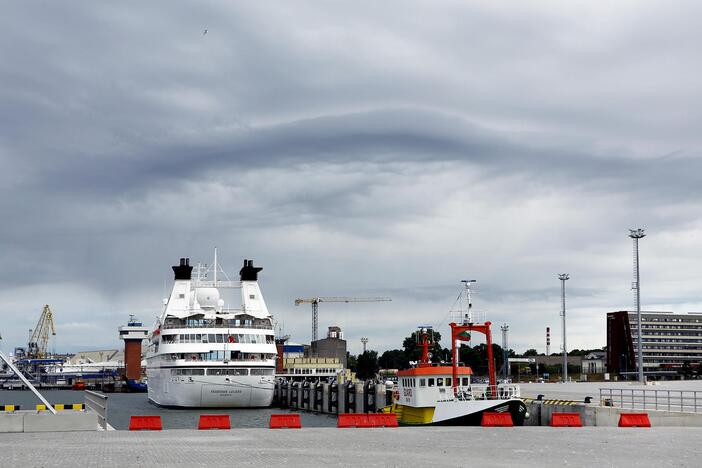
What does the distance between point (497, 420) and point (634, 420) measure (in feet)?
21.0

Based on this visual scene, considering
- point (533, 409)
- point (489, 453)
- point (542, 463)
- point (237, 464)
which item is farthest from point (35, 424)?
point (533, 409)

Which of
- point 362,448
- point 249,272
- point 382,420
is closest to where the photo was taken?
point 362,448

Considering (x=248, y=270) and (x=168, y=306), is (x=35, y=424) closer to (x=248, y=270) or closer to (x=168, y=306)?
(x=168, y=306)

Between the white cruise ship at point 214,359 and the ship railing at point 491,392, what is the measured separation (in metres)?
37.5

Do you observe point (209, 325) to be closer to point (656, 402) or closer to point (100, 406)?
point (100, 406)

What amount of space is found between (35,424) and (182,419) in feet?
136

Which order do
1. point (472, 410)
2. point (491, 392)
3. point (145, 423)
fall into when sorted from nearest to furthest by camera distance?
point (145, 423)
point (472, 410)
point (491, 392)

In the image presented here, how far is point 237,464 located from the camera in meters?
22.6

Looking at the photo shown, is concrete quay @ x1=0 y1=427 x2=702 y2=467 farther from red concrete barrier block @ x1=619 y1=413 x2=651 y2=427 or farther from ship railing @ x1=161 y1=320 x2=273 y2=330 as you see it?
ship railing @ x1=161 y1=320 x2=273 y2=330

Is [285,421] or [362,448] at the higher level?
[362,448]

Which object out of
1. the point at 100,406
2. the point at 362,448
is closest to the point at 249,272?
the point at 100,406

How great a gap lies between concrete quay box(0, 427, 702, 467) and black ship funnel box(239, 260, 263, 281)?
6530 centimetres

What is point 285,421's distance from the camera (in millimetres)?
38156

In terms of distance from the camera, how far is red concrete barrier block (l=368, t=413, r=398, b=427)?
3794 centimetres
